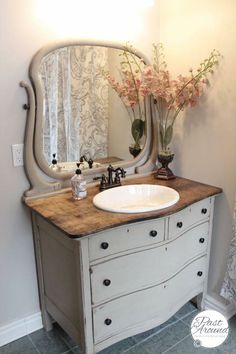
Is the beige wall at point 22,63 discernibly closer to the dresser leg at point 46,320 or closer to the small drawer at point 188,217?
the dresser leg at point 46,320

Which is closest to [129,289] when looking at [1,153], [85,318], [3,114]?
[85,318]

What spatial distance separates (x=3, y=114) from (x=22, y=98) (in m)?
0.13

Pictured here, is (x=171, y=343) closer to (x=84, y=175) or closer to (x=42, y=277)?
(x=42, y=277)

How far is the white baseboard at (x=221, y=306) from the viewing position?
2.04 m

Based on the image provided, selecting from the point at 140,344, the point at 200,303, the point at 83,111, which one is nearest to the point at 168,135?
the point at 83,111

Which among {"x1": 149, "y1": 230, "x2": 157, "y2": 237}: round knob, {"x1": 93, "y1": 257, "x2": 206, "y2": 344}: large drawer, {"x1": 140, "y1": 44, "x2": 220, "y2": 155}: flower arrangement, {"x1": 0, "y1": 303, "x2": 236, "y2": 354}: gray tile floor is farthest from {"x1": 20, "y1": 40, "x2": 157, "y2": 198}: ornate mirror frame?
{"x1": 0, "y1": 303, "x2": 236, "y2": 354}: gray tile floor

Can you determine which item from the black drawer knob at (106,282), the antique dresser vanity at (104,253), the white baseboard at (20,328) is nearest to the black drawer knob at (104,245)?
the antique dresser vanity at (104,253)

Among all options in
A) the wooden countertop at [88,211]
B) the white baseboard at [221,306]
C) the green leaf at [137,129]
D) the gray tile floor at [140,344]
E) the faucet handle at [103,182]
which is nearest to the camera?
the wooden countertop at [88,211]

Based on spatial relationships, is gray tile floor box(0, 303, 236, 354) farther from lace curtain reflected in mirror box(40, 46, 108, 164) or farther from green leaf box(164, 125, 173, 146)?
green leaf box(164, 125, 173, 146)

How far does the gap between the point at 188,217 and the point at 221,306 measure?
2.32 ft

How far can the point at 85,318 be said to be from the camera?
1.52m

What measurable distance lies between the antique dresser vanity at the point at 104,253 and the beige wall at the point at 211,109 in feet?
0.30

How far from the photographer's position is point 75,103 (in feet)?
6.07

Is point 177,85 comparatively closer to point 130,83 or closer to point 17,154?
point 130,83
